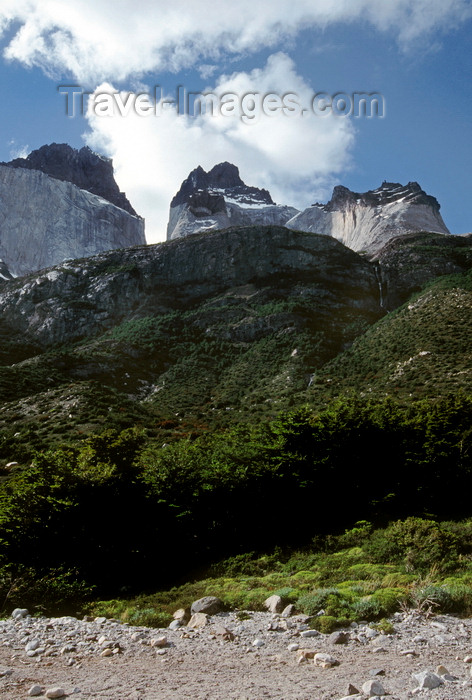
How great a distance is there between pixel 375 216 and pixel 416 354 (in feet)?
418

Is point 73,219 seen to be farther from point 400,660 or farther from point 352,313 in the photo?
point 400,660

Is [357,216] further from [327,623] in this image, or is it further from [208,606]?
[327,623]

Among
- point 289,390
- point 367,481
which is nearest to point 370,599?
point 367,481

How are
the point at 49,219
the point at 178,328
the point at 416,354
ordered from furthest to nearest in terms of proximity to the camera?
the point at 49,219 < the point at 178,328 < the point at 416,354

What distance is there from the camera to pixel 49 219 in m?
157

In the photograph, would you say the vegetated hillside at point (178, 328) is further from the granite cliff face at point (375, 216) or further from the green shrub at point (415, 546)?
the granite cliff face at point (375, 216)

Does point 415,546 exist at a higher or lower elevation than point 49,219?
lower

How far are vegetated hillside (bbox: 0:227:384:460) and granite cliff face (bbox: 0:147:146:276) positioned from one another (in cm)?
5245

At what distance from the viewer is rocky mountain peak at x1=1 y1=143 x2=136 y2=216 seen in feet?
562

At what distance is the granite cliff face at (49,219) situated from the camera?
150375 millimetres

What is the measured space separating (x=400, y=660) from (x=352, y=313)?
77.1 m

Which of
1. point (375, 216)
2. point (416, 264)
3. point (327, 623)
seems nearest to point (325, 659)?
point (327, 623)

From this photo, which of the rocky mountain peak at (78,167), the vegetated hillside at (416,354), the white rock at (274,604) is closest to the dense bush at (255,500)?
the white rock at (274,604)

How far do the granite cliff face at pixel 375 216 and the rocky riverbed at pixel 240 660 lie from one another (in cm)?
14043
